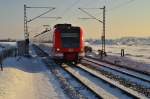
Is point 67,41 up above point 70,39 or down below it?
below

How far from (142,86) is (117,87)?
1.39 meters

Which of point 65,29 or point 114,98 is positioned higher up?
point 65,29

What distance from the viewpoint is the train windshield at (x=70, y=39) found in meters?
30.5

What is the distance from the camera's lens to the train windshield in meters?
30.5

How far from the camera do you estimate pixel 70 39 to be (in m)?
30.6

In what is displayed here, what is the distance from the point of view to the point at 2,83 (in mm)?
17594

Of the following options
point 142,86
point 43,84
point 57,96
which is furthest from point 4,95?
point 142,86

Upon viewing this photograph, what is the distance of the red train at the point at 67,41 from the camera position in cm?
3047

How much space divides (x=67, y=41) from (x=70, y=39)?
281mm

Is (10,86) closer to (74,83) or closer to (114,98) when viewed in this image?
(74,83)

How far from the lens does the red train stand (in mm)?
30469

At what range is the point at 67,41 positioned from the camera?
100 ft

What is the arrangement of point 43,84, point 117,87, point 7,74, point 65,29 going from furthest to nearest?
1. point 65,29
2. point 7,74
3. point 43,84
4. point 117,87

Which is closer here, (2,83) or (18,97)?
(18,97)
